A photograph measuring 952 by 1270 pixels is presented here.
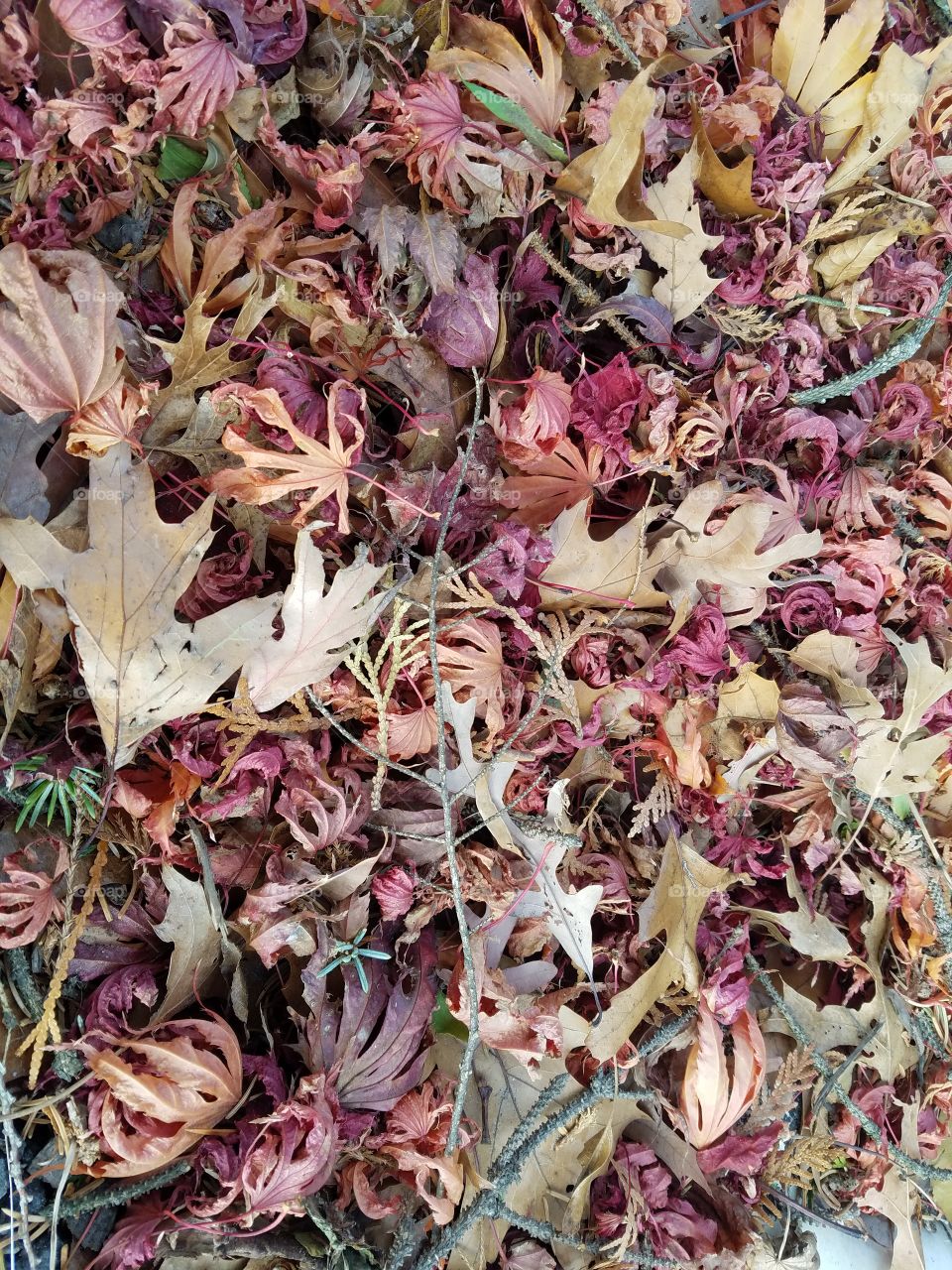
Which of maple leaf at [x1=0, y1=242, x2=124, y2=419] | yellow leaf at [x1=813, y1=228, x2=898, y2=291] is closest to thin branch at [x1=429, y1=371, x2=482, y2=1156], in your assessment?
maple leaf at [x1=0, y1=242, x2=124, y2=419]

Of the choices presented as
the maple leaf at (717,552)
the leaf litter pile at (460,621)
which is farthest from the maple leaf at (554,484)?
the maple leaf at (717,552)

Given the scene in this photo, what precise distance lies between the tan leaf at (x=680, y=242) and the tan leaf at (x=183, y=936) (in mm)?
808

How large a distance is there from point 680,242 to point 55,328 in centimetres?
64

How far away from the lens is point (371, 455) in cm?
83

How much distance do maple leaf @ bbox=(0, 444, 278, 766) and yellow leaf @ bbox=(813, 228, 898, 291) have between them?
81 centimetres

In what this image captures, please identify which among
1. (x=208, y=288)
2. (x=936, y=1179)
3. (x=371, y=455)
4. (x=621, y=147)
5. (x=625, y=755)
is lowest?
(x=936, y=1179)

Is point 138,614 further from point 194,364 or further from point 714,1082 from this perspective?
point 714,1082

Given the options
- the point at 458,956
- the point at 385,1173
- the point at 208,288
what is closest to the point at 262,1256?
the point at 385,1173

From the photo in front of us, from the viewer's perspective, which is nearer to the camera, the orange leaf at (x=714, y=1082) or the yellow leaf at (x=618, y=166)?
the yellow leaf at (x=618, y=166)

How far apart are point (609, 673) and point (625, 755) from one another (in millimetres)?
120

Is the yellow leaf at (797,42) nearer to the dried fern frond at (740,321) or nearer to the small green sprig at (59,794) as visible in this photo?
the dried fern frond at (740,321)

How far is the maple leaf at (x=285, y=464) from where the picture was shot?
75 centimetres

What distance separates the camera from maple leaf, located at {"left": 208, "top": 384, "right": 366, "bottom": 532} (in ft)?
2.47

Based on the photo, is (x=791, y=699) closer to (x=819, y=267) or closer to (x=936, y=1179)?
(x=819, y=267)
